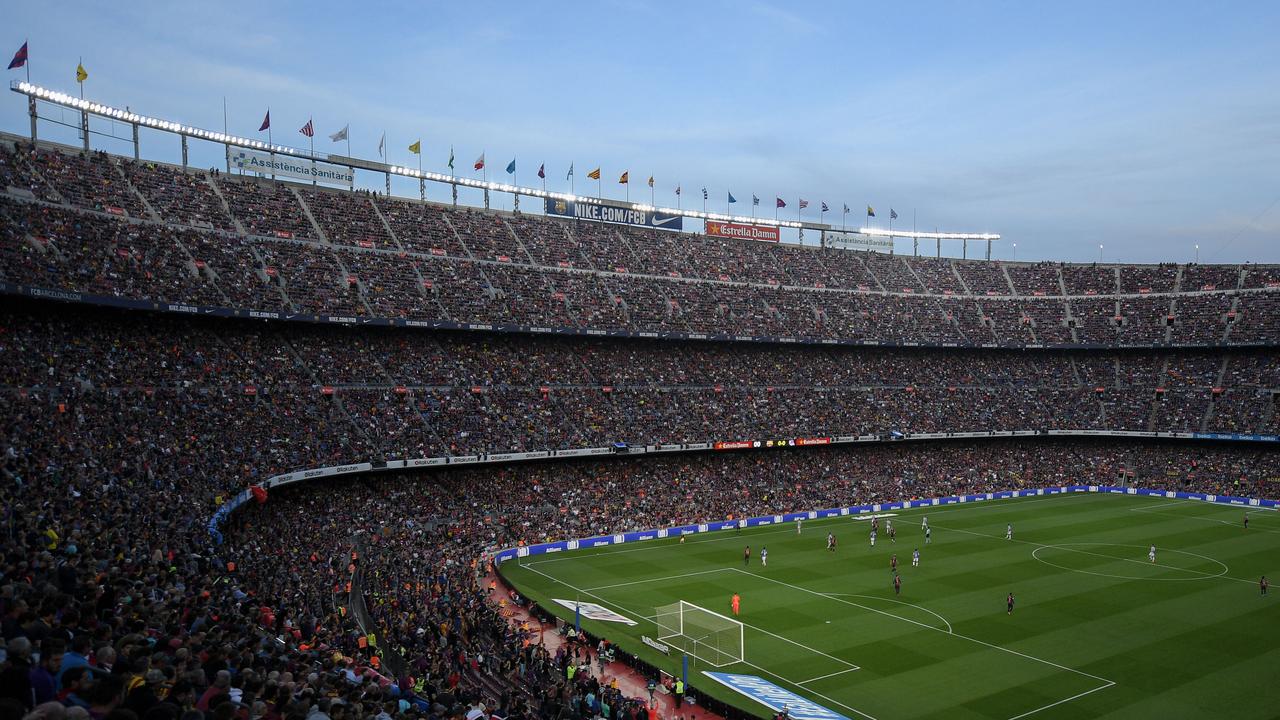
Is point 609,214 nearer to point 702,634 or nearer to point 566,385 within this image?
point 566,385

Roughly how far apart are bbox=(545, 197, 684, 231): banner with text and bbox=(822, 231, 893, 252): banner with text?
20.5m

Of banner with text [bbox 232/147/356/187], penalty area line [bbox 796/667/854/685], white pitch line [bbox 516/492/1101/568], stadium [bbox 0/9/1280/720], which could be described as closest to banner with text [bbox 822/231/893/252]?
stadium [bbox 0/9/1280/720]

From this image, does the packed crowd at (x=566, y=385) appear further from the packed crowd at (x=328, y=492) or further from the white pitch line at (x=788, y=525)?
the white pitch line at (x=788, y=525)

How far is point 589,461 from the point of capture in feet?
198

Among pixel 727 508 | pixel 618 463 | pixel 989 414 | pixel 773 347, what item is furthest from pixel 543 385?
pixel 989 414

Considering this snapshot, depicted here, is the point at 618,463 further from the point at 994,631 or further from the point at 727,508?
the point at 994,631

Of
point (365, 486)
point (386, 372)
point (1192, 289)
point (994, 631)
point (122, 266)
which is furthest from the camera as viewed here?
point (1192, 289)

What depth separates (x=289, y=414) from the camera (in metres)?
47.9

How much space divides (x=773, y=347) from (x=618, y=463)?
2233 centimetres

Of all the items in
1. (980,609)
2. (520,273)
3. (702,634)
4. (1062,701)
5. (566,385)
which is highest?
(520,273)

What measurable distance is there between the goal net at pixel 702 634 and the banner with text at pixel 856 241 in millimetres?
67417

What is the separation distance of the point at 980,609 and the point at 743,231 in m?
55.6

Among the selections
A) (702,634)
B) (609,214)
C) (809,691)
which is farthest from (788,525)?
(609,214)

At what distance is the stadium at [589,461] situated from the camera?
80.5ft
